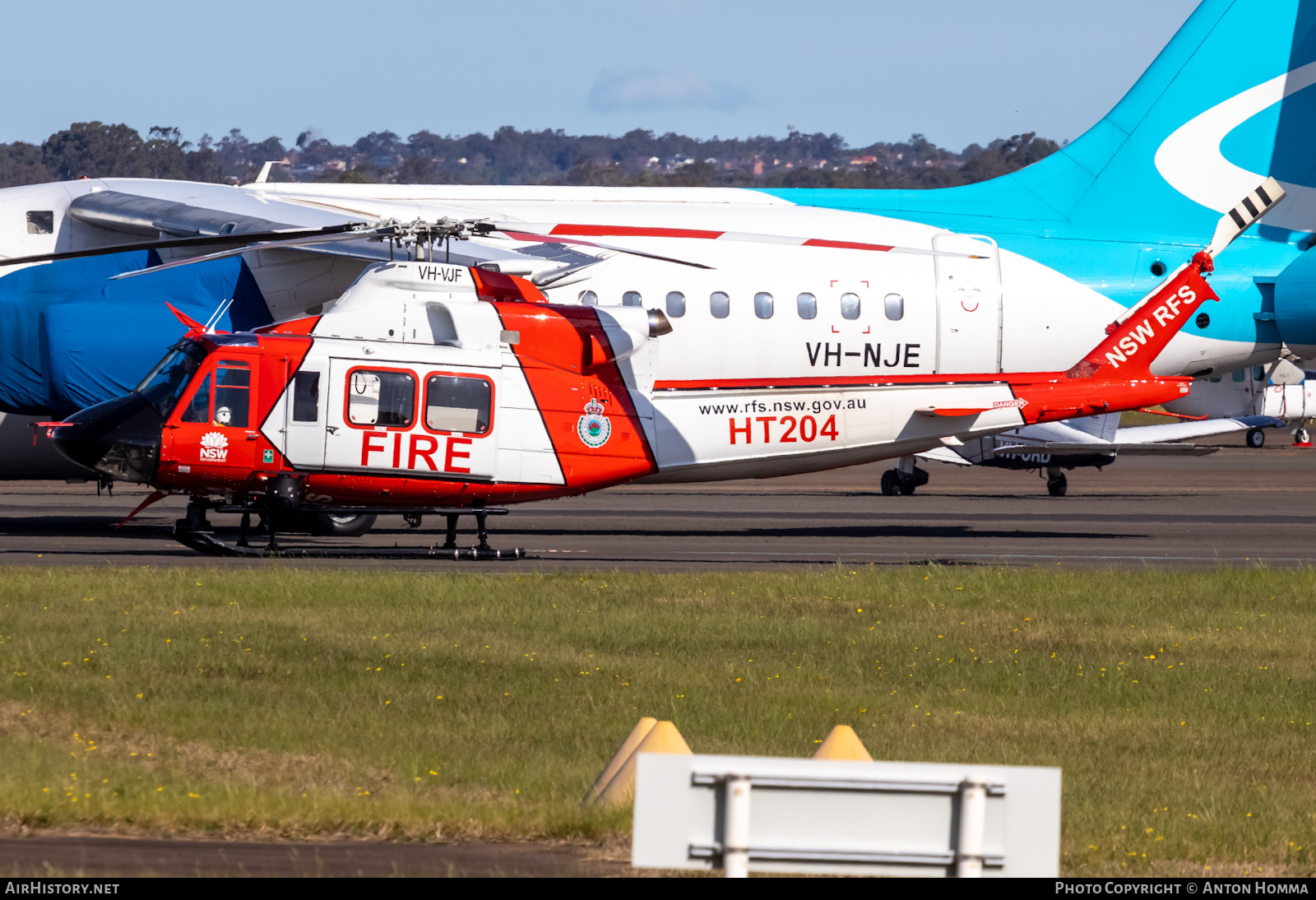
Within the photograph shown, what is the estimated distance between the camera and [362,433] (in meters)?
17.3

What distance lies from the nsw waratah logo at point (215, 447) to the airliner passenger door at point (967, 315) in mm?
9937

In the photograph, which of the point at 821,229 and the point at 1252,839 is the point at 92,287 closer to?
the point at 821,229

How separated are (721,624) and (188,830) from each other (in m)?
6.80

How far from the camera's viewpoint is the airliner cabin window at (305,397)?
17.2 meters

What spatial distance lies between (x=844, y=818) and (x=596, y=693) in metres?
6.26

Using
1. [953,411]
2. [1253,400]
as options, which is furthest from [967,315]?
[1253,400]

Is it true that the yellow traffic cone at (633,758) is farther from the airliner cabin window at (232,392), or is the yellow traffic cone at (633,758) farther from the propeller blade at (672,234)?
the propeller blade at (672,234)

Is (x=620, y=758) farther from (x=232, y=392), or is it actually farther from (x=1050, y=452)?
(x=1050, y=452)

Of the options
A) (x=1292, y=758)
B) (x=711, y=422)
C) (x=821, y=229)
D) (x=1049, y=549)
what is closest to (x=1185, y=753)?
(x=1292, y=758)

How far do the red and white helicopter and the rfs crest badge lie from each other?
22 mm

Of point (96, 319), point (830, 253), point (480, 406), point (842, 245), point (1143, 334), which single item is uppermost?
point (842, 245)

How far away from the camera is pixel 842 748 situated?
23.0ft

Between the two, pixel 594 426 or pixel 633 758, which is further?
pixel 594 426

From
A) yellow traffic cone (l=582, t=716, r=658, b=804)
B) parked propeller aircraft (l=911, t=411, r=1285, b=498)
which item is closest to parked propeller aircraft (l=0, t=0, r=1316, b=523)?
parked propeller aircraft (l=911, t=411, r=1285, b=498)
